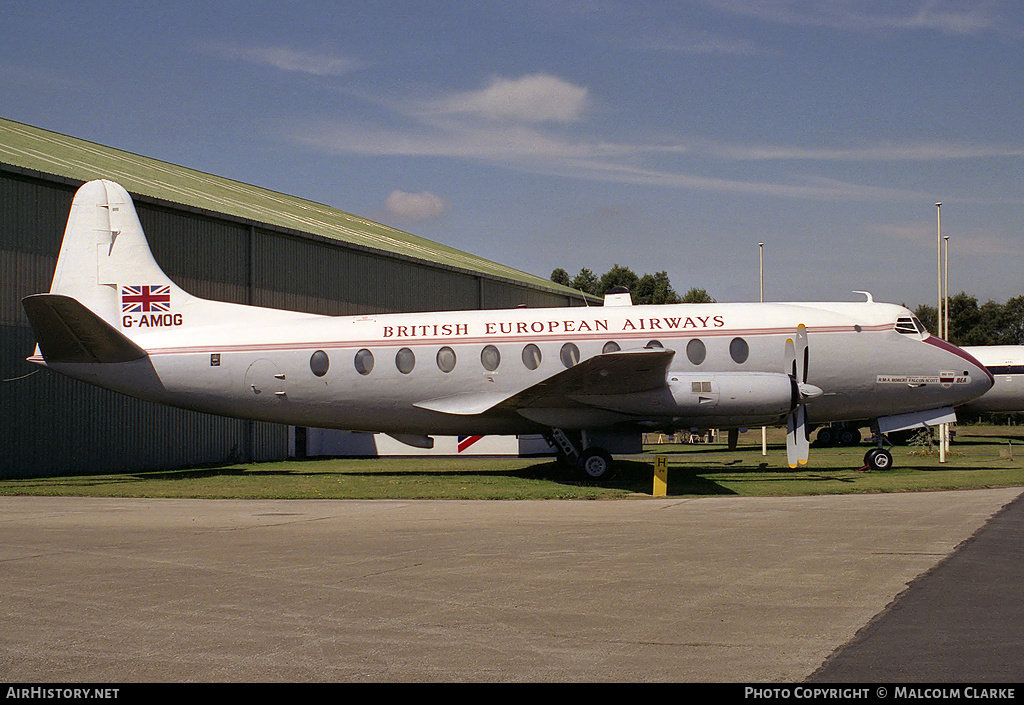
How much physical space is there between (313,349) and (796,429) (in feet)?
37.6

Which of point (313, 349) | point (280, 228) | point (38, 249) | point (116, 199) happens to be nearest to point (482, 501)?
point (313, 349)

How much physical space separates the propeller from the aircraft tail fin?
15177mm

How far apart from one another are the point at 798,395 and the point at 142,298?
1631cm

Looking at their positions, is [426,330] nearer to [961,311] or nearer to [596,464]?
[596,464]

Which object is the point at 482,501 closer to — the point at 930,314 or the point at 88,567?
the point at 88,567

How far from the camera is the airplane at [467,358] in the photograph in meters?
20.8

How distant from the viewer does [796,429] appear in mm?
19109

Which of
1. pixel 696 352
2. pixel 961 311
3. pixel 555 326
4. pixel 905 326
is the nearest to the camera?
pixel 696 352

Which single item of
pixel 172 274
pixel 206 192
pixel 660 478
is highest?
pixel 206 192

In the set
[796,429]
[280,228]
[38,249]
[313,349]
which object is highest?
[280,228]

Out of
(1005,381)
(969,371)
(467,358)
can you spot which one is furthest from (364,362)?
(1005,381)

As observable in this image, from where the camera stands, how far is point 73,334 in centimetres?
2038

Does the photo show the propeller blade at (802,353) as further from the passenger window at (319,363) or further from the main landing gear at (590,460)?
the passenger window at (319,363)

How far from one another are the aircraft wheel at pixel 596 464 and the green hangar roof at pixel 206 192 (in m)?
19.1
